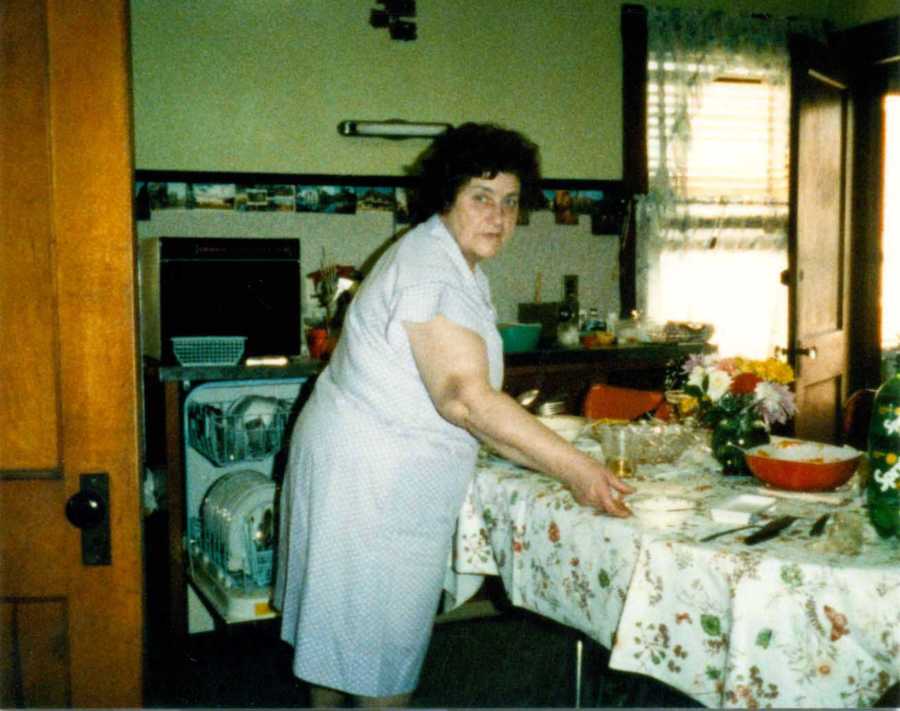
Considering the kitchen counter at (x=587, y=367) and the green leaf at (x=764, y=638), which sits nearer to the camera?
the green leaf at (x=764, y=638)

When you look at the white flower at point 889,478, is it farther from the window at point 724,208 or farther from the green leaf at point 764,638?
the window at point 724,208

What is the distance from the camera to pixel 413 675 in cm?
188

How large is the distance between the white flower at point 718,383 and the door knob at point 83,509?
1353mm

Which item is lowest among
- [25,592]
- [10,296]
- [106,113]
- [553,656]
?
[553,656]

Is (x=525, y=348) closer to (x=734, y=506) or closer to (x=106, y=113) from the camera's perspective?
(x=734, y=506)

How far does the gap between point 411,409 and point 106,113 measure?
0.86 meters

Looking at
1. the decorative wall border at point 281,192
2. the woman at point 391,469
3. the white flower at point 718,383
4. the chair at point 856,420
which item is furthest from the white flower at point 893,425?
the decorative wall border at point 281,192

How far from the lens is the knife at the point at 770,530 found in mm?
1449

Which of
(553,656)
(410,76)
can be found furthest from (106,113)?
(410,76)

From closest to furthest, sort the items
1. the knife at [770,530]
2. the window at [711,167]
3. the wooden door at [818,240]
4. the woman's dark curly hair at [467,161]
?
the knife at [770,530] < the woman's dark curly hair at [467,161] < the wooden door at [818,240] < the window at [711,167]

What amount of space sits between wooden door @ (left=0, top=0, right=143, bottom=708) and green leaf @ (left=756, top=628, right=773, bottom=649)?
942 millimetres

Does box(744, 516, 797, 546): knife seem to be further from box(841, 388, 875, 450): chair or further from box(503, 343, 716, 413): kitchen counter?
box(503, 343, 716, 413): kitchen counter

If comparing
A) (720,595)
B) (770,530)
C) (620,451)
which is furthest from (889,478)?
(620,451)

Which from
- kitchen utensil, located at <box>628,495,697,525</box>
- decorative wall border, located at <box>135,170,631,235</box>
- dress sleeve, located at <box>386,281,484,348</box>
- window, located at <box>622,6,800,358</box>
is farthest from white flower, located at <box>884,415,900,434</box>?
window, located at <box>622,6,800,358</box>
